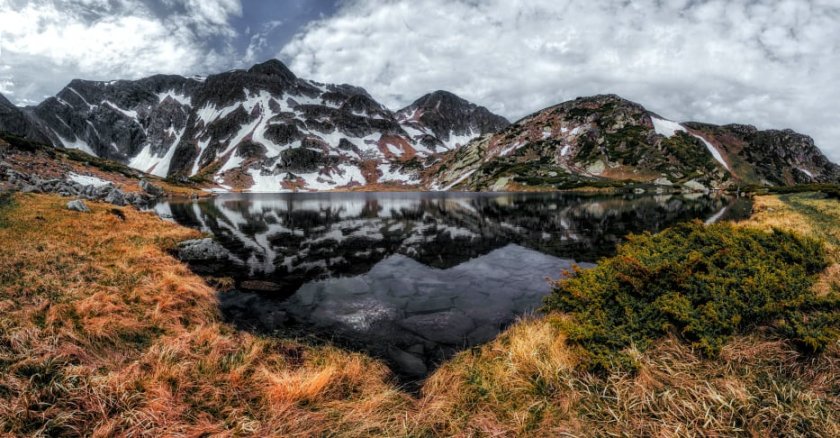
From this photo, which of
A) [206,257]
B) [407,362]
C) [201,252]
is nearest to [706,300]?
[407,362]

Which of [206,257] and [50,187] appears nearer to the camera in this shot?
[206,257]

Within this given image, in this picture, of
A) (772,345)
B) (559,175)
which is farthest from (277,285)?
(559,175)

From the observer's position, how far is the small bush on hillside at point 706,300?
22.2ft

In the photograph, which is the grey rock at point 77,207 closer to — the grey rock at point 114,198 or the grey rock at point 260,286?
the grey rock at point 260,286

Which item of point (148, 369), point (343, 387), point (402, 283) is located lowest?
point (402, 283)

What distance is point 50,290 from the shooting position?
32.5ft

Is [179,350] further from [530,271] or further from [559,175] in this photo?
[559,175]

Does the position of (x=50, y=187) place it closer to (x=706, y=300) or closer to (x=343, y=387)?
(x=343, y=387)

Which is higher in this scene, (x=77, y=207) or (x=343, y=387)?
(x=77, y=207)

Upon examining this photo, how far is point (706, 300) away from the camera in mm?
7871

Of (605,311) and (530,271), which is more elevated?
(605,311)

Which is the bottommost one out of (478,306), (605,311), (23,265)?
(478,306)

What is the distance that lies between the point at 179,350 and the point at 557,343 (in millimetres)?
8771

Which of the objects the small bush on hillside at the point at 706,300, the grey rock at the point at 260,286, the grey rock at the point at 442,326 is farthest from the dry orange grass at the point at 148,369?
the small bush on hillside at the point at 706,300
